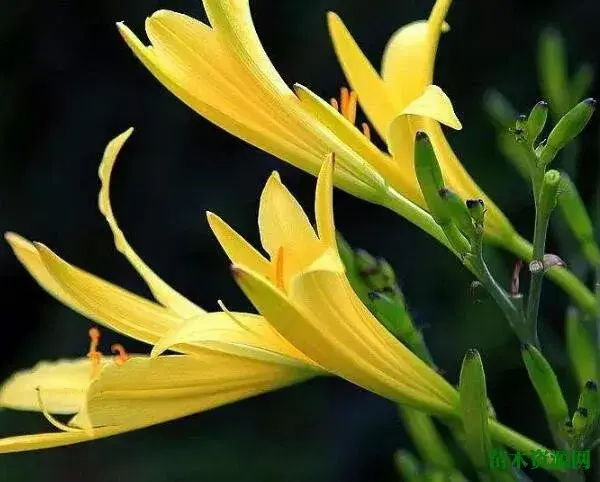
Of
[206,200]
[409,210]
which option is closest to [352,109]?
[409,210]

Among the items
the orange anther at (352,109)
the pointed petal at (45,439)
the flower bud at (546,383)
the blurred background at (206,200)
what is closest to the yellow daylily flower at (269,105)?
the orange anther at (352,109)

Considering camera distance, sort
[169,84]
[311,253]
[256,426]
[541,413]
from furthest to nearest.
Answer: [256,426] → [541,413] → [169,84] → [311,253]

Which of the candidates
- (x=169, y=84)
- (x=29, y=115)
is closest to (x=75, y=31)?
(x=29, y=115)

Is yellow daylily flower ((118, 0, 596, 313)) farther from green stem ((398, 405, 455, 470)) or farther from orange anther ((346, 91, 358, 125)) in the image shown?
green stem ((398, 405, 455, 470))

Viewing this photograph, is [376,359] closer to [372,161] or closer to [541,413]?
[372,161]

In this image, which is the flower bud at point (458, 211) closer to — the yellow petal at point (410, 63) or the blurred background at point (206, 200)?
the yellow petal at point (410, 63)

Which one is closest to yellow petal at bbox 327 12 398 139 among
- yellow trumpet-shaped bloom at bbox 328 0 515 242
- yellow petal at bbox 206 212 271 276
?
yellow trumpet-shaped bloom at bbox 328 0 515 242

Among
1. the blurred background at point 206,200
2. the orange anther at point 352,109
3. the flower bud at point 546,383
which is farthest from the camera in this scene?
the blurred background at point 206,200
